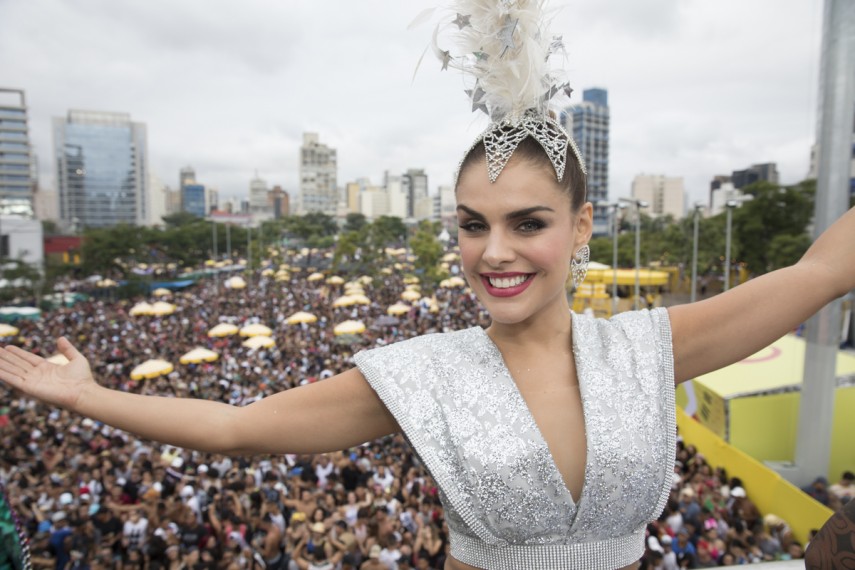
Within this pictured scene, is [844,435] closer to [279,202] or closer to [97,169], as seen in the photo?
[97,169]

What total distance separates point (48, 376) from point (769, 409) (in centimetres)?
848

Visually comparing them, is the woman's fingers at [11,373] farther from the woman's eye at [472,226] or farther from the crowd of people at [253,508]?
the crowd of people at [253,508]

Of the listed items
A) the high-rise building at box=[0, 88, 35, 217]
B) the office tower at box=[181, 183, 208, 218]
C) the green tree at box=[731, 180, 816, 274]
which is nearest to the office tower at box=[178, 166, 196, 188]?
the office tower at box=[181, 183, 208, 218]

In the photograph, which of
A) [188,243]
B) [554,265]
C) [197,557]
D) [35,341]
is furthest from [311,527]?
[188,243]

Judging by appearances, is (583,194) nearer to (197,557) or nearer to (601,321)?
(601,321)

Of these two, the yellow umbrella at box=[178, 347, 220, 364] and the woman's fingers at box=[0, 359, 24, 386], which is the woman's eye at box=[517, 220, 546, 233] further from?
the yellow umbrella at box=[178, 347, 220, 364]

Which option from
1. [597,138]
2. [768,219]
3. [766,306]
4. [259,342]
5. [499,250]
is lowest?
[259,342]

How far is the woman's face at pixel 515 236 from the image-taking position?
1250 mm

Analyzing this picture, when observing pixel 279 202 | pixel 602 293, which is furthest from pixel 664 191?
pixel 602 293

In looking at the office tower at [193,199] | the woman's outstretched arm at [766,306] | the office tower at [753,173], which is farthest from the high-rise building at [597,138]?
the office tower at [193,199]

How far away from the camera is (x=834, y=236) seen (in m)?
1.32

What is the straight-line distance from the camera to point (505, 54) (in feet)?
4.23

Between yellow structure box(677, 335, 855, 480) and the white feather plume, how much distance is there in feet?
22.9

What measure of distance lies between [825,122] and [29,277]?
107 ft
